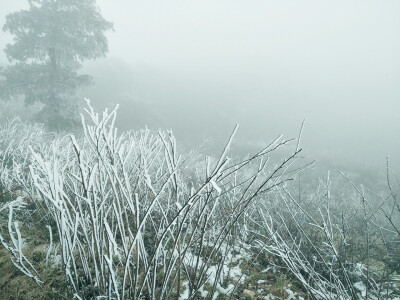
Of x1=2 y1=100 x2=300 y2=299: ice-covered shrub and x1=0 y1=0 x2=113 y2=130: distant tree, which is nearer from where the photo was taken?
x1=2 y1=100 x2=300 y2=299: ice-covered shrub

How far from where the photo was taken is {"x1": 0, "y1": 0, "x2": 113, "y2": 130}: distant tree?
10773 millimetres

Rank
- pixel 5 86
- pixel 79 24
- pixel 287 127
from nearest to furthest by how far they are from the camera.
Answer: pixel 5 86, pixel 79 24, pixel 287 127

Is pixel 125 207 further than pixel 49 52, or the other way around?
pixel 49 52

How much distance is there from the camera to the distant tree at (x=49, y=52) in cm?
1077

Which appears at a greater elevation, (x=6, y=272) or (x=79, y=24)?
(x=79, y=24)

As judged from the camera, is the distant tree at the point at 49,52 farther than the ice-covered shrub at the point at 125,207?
Yes

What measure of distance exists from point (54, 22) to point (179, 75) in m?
38.8

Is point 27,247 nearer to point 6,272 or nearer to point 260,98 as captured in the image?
point 6,272

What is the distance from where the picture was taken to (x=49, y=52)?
11.2 meters

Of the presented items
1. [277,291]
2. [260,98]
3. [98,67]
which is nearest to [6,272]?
[277,291]

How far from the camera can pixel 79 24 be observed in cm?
1155

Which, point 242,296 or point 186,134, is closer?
point 242,296

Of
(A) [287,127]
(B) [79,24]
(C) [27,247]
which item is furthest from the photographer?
(A) [287,127]

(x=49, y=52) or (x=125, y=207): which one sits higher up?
(x=49, y=52)
